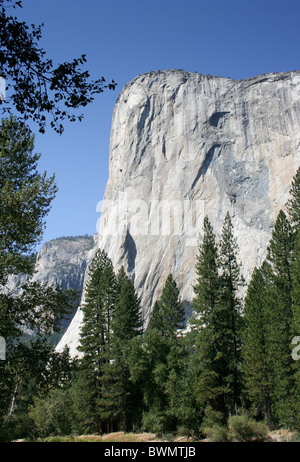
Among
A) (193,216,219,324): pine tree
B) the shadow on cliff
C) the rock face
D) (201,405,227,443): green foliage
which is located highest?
the rock face

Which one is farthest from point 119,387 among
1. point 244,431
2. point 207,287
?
point 244,431

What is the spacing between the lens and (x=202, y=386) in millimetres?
25484

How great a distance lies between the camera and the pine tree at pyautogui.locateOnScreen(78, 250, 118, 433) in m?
30.1

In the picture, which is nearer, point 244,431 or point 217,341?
point 244,431

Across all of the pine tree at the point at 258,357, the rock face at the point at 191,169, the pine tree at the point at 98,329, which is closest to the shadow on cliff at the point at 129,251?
the rock face at the point at 191,169

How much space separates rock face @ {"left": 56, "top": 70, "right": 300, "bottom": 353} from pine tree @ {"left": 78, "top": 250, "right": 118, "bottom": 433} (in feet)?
92.8

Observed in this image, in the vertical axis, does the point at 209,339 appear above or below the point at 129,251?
below

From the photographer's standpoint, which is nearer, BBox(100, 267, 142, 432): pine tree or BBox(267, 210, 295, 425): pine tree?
BBox(267, 210, 295, 425): pine tree

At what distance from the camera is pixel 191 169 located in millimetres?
70688

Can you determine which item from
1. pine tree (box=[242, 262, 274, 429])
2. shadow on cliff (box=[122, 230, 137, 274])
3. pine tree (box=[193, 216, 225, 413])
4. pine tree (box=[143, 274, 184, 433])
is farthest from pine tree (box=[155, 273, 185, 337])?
shadow on cliff (box=[122, 230, 137, 274])

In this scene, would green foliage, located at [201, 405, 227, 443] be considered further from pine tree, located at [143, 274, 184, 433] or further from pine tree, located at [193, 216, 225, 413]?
pine tree, located at [143, 274, 184, 433]

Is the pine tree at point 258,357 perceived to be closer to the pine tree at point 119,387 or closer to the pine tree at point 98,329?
the pine tree at point 119,387

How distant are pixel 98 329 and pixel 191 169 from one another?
150 ft

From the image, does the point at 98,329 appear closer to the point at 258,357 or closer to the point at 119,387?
the point at 119,387
